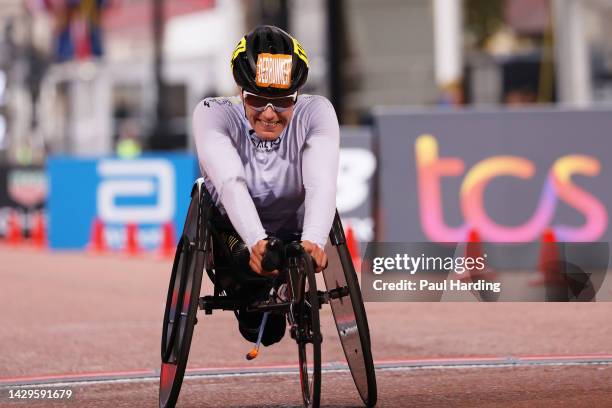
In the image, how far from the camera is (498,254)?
1289 cm

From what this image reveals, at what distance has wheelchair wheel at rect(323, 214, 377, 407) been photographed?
233 inches

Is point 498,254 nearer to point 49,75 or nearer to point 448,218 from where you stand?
point 448,218

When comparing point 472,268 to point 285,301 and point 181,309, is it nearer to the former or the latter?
point 285,301

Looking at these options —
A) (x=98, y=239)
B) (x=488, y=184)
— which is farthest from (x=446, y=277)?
(x=98, y=239)

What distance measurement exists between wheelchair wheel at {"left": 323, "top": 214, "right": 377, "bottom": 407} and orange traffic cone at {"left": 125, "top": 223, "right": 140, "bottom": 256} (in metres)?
12.6

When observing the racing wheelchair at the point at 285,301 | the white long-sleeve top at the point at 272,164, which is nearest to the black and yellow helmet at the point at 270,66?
the white long-sleeve top at the point at 272,164

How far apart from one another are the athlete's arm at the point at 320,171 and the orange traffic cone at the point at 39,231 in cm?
1546

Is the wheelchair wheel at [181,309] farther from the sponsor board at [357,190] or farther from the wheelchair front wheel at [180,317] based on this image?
the sponsor board at [357,190]

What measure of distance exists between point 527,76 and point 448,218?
13.9 m

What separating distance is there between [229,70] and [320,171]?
25.1 metres

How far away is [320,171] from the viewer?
19.5 feet

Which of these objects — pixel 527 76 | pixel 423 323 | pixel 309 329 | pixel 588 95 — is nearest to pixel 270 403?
pixel 309 329

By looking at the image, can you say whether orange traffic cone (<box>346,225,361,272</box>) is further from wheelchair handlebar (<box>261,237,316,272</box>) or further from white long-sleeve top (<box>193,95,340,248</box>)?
wheelchair handlebar (<box>261,237,316,272</box>)

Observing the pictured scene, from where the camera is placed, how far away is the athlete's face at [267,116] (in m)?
5.98
